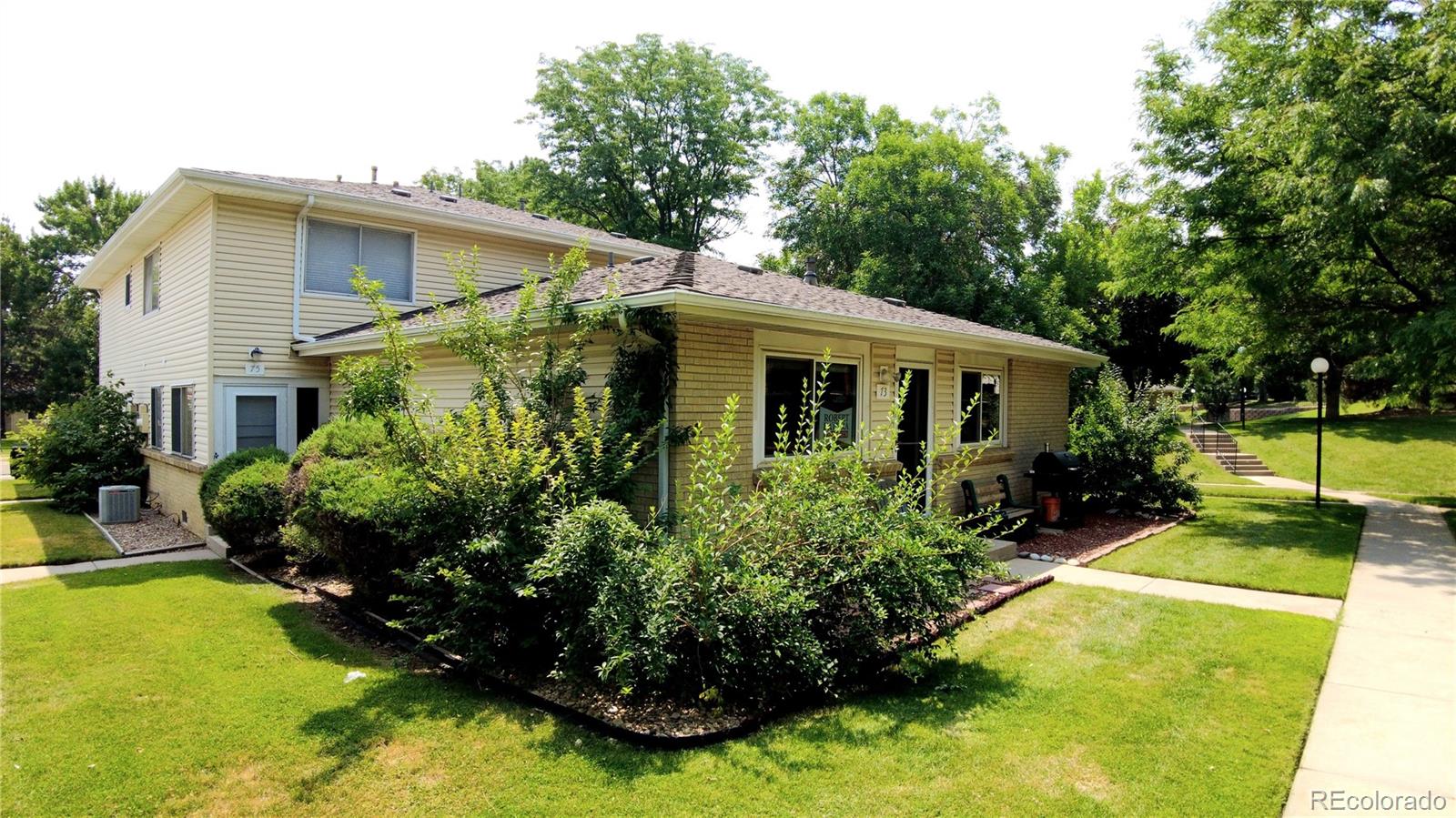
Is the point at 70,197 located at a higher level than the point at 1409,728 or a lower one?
higher

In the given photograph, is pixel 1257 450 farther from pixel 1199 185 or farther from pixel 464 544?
pixel 464 544

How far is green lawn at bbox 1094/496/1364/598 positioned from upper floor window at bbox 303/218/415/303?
38.7 feet

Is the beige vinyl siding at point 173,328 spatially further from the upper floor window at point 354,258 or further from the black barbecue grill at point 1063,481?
the black barbecue grill at point 1063,481

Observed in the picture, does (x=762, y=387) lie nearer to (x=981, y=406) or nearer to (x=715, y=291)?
(x=715, y=291)

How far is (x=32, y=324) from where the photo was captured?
122ft

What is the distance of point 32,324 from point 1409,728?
5142 centimetres

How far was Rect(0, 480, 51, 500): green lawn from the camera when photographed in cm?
1641

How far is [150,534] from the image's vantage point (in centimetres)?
1172

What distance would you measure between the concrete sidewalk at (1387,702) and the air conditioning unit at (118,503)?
1625 centimetres

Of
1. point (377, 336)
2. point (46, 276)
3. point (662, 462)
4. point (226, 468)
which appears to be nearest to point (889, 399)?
point (662, 462)

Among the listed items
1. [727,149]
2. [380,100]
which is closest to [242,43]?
[380,100]

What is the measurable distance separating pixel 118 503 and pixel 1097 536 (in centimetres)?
1647

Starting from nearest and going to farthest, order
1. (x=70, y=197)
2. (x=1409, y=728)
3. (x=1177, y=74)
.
→ (x=1409, y=728) < (x=1177, y=74) < (x=70, y=197)

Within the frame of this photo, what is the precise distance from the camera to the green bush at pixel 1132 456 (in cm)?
1346
